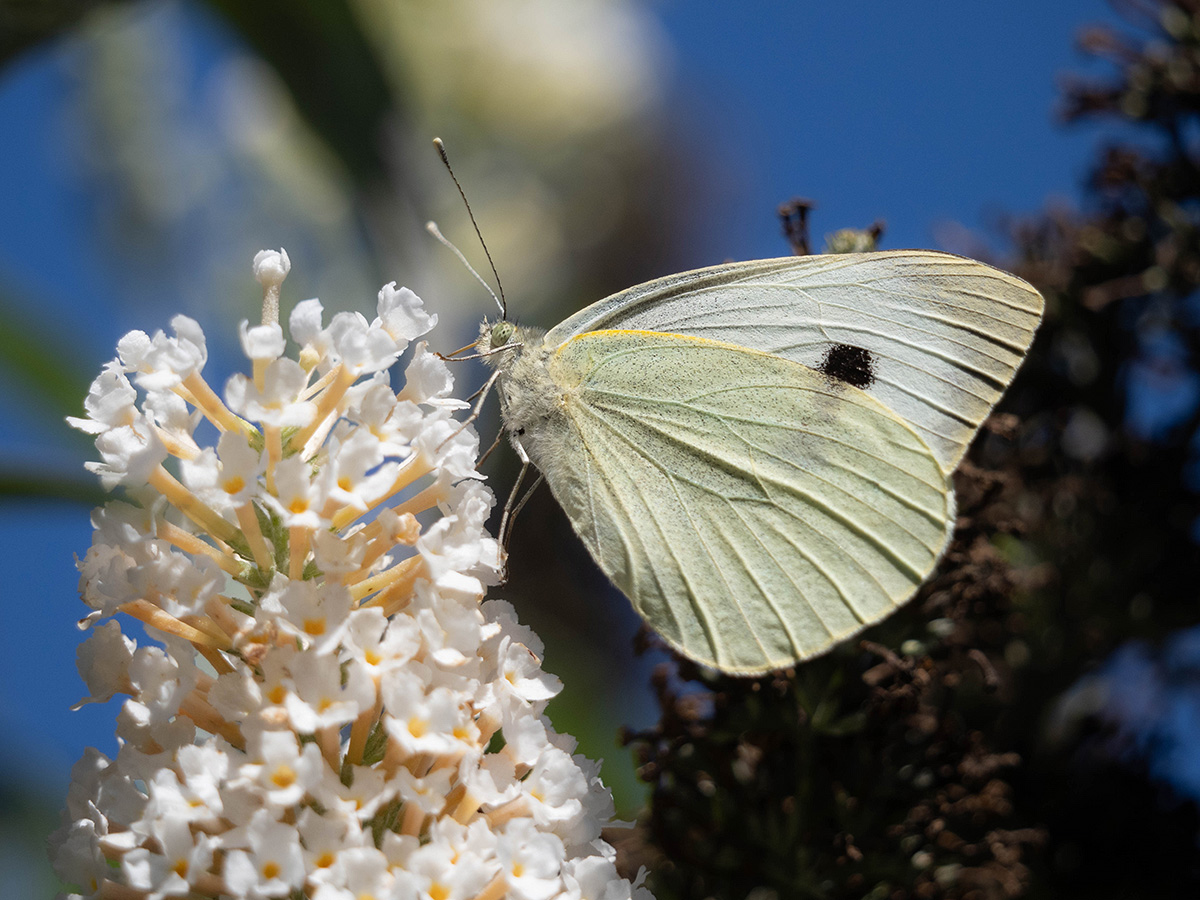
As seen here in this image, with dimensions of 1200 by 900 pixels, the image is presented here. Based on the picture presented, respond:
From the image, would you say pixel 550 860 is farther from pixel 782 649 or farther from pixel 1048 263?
pixel 1048 263

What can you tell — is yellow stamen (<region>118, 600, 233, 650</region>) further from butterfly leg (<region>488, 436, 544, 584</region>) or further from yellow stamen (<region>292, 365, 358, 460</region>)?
butterfly leg (<region>488, 436, 544, 584</region>)

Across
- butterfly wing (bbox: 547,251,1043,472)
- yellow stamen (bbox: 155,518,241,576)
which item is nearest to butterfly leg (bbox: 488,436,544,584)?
butterfly wing (bbox: 547,251,1043,472)

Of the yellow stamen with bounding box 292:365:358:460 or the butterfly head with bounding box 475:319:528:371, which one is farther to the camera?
the butterfly head with bounding box 475:319:528:371

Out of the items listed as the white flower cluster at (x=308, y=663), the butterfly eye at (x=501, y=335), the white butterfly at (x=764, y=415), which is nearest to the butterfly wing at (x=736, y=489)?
the white butterfly at (x=764, y=415)

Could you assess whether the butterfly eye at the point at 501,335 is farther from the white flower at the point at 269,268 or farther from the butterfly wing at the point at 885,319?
the white flower at the point at 269,268

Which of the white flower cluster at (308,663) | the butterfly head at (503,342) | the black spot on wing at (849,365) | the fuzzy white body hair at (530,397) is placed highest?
the butterfly head at (503,342)

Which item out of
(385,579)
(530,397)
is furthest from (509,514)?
(385,579)

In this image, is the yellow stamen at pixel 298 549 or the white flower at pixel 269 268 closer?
the yellow stamen at pixel 298 549

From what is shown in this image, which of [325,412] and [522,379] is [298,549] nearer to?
[325,412]
